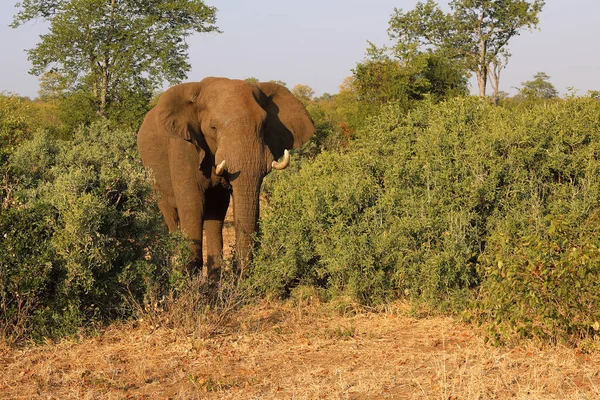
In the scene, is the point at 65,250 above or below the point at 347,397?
above

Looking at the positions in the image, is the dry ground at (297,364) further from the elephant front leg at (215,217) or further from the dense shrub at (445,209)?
the elephant front leg at (215,217)

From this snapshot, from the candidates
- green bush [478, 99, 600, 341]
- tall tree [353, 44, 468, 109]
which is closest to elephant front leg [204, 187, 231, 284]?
green bush [478, 99, 600, 341]

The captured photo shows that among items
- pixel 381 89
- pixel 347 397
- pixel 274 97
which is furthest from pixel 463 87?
pixel 347 397

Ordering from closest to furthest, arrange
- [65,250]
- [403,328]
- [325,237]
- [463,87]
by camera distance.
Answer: [65,250]
[403,328]
[325,237]
[463,87]

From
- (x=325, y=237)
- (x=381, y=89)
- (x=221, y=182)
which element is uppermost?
(x=381, y=89)

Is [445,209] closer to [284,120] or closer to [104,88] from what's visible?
[284,120]

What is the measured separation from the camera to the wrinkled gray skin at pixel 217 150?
29.9 feet

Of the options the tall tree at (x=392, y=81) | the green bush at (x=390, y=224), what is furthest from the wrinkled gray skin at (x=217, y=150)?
the tall tree at (x=392, y=81)

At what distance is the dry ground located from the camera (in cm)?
568

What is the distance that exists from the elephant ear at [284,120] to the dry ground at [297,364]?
3.43 meters

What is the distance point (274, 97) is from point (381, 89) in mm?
14610

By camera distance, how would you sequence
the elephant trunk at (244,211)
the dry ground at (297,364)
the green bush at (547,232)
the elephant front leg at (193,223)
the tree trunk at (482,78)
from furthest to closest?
1. the tree trunk at (482,78)
2. the elephant front leg at (193,223)
3. the elephant trunk at (244,211)
4. the green bush at (547,232)
5. the dry ground at (297,364)

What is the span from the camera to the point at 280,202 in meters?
9.70

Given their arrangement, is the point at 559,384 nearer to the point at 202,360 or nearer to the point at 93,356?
the point at 202,360
